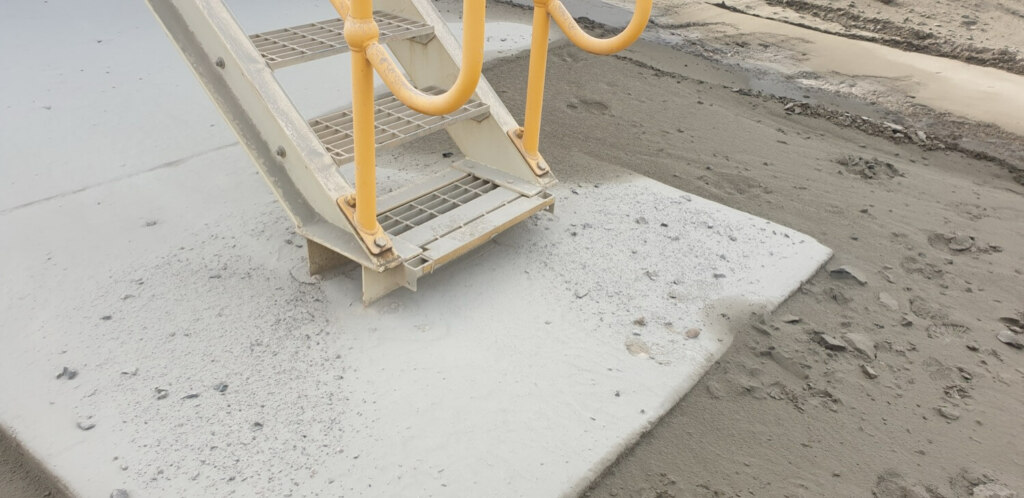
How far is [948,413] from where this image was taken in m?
2.87

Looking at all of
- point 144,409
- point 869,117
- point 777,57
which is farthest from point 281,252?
point 777,57

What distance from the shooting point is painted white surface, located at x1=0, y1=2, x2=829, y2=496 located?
8.07 feet

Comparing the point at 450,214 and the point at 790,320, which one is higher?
the point at 450,214

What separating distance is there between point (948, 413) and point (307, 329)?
2523 mm

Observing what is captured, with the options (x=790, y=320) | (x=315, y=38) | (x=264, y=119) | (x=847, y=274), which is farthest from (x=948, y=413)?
(x=315, y=38)

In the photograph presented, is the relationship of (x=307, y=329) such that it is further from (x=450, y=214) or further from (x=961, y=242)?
(x=961, y=242)

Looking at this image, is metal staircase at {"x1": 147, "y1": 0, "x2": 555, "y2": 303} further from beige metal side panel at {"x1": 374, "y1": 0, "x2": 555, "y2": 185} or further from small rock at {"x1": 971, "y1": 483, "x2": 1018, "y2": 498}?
small rock at {"x1": 971, "y1": 483, "x2": 1018, "y2": 498}

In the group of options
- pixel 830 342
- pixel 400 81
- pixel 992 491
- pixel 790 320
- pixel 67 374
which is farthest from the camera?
pixel 790 320

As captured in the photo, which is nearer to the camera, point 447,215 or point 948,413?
point 948,413

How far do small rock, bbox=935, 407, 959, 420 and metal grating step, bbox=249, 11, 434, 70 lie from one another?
2.68m

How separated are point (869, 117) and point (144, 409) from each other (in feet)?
Result: 17.6

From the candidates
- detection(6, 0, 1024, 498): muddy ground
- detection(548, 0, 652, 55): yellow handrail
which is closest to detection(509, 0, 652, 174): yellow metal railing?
detection(548, 0, 652, 55): yellow handrail

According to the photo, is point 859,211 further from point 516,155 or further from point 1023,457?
point 516,155

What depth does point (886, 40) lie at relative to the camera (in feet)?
23.9
